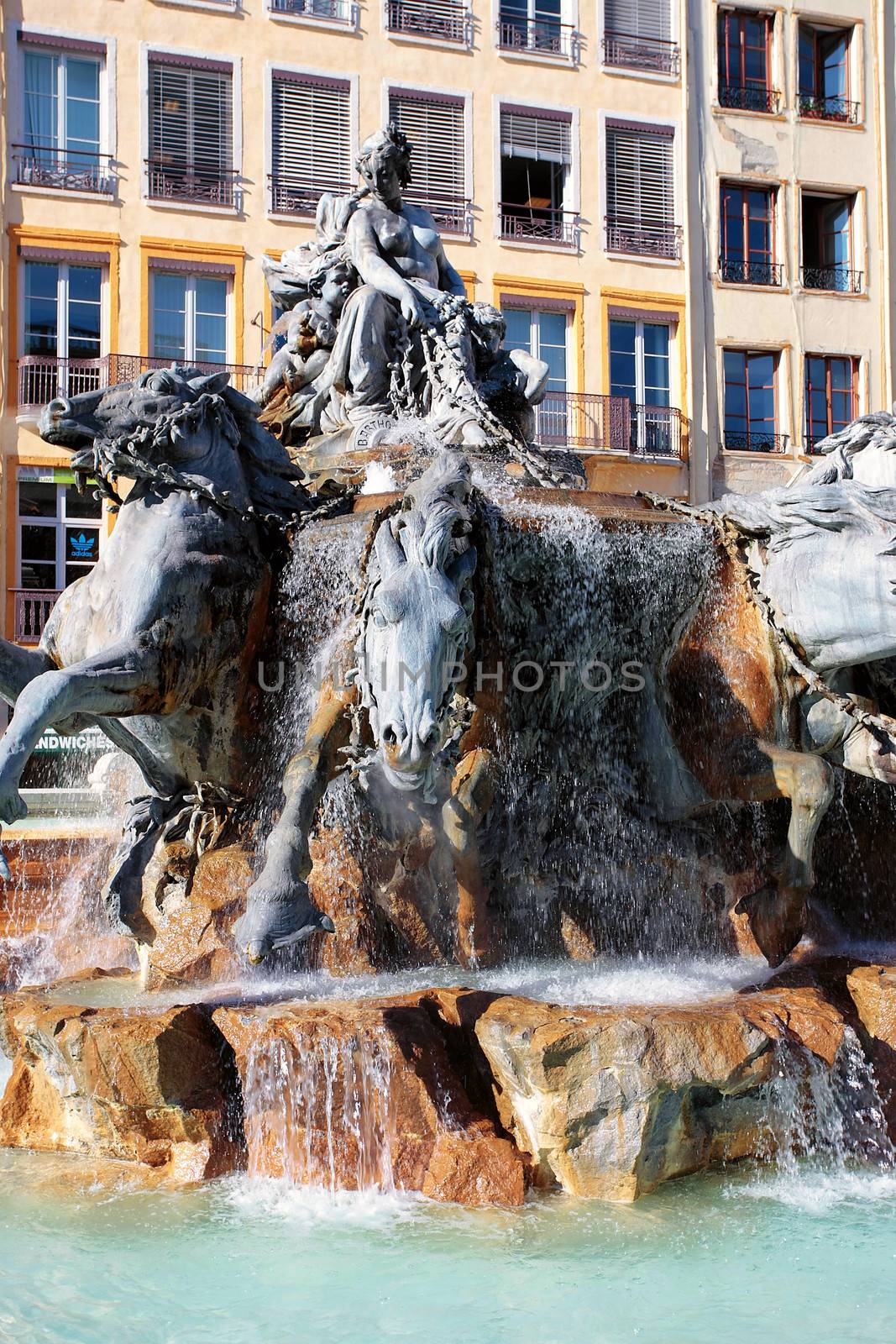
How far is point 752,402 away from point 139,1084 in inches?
1042

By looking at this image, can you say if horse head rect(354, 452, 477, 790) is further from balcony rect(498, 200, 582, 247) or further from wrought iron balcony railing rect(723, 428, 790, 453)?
wrought iron balcony railing rect(723, 428, 790, 453)

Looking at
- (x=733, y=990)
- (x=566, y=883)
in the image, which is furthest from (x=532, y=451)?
(x=733, y=990)

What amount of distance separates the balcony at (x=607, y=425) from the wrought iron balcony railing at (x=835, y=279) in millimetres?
4690

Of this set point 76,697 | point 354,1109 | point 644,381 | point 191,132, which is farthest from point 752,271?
point 354,1109

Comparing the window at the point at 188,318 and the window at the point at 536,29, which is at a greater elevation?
the window at the point at 536,29

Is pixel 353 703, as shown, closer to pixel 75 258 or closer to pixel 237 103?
pixel 75 258

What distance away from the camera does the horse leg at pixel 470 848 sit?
609cm

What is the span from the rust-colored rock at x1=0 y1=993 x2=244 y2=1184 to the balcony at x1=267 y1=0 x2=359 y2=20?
1012 inches

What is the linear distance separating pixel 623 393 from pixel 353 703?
23814mm

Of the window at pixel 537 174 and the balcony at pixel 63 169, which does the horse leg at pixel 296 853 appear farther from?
the window at pixel 537 174

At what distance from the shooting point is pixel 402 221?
9.49m

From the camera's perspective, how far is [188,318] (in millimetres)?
26141

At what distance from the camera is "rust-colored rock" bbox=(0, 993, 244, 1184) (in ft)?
16.0

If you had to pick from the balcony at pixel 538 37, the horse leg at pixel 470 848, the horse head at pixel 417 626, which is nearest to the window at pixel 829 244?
the balcony at pixel 538 37
